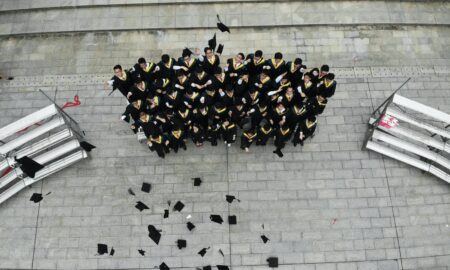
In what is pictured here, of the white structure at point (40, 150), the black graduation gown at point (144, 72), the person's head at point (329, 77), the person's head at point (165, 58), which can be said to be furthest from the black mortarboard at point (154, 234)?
the person's head at point (329, 77)

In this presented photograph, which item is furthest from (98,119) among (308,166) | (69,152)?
(308,166)

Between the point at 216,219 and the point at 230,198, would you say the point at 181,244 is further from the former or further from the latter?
the point at 230,198

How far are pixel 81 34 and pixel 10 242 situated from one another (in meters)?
5.62

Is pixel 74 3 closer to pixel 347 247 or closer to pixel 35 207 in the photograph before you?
pixel 35 207

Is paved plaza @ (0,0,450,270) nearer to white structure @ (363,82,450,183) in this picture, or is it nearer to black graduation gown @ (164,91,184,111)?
white structure @ (363,82,450,183)

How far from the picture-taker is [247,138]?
8.80 m

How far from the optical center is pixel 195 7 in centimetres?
1105

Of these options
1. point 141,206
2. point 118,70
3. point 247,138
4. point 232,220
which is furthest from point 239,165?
point 118,70

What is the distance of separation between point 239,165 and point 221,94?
2.02m

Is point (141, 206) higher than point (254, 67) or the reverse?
the reverse

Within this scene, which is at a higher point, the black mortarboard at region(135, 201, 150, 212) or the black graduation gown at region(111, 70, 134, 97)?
the black graduation gown at region(111, 70, 134, 97)

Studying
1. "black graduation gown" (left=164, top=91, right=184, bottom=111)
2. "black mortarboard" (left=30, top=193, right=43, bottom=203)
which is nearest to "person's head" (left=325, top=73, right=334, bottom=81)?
"black graduation gown" (left=164, top=91, right=184, bottom=111)

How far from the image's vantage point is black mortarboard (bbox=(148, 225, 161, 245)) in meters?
8.55

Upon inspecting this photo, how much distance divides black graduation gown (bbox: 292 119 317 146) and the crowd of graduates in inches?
0.9
